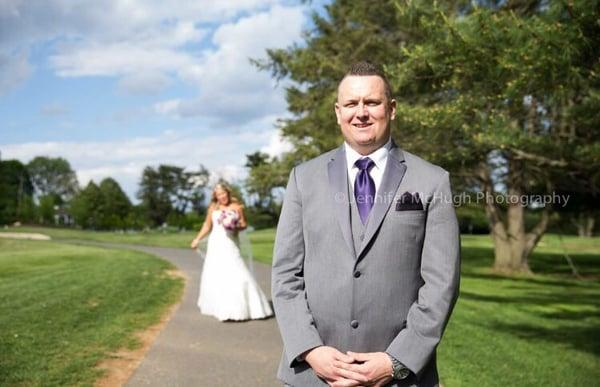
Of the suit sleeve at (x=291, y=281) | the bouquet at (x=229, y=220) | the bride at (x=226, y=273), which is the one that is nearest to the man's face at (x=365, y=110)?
the suit sleeve at (x=291, y=281)

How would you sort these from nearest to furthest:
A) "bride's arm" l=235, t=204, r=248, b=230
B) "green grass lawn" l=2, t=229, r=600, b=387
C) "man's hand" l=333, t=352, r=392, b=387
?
"man's hand" l=333, t=352, r=392, b=387
"green grass lawn" l=2, t=229, r=600, b=387
"bride's arm" l=235, t=204, r=248, b=230

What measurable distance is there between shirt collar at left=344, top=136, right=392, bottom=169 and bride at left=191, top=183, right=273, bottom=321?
7284mm

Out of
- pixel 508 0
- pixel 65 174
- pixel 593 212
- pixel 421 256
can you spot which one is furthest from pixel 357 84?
pixel 65 174

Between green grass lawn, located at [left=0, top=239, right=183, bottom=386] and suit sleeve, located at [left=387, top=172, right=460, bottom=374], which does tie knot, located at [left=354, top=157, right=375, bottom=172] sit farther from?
green grass lawn, located at [left=0, top=239, right=183, bottom=386]

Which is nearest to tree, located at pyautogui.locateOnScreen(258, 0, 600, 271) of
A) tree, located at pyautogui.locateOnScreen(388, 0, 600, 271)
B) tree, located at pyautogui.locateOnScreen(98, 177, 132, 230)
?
tree, located at pyautogui.locateOnScreen(388, 0, 600, 271)

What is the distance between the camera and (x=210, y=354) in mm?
6898

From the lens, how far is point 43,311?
9688 millimetres

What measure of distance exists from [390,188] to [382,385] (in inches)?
32.2

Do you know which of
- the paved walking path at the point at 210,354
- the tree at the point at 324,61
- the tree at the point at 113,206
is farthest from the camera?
the tree at the point at 113,206

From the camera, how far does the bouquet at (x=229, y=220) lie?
1052cm

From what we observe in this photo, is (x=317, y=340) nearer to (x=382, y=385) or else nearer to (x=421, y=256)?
(x=382, y=385)

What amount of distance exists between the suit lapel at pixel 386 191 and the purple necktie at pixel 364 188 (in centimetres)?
4

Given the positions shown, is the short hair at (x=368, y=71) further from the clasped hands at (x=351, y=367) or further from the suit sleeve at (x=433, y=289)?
the clasped hands at (x=351, y=367)

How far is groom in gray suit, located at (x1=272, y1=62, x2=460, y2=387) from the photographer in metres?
2.30
